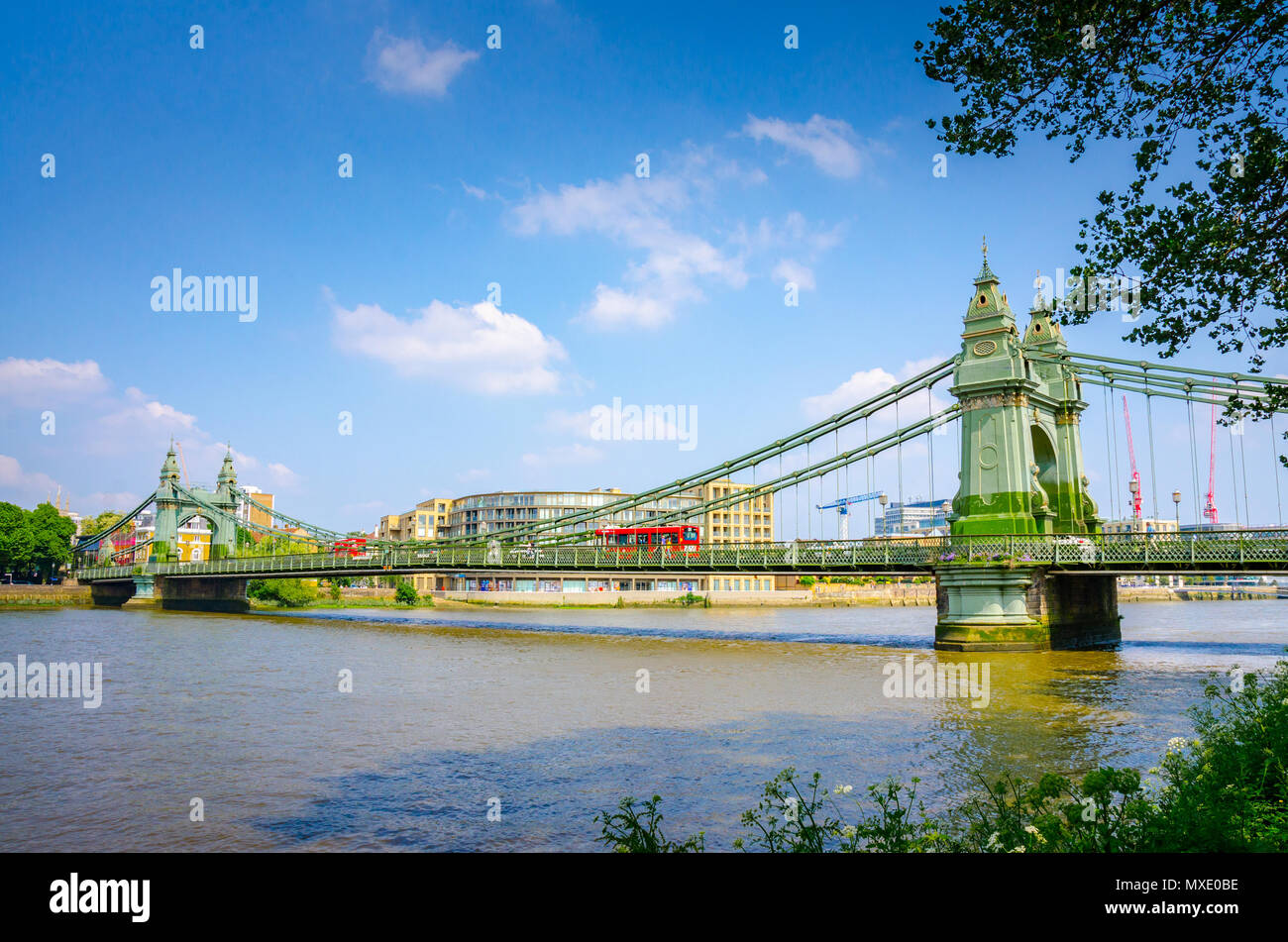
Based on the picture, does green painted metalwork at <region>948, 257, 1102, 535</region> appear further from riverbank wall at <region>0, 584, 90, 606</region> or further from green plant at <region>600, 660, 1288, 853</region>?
riverbank wall at <region>0, 584, 90, 606</region>

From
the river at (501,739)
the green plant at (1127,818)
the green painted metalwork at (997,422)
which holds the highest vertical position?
the green painted metalwork at (997,422)

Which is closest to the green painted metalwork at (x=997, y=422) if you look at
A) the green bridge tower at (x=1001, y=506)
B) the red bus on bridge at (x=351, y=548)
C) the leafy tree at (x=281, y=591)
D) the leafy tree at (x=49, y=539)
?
the green bridge tower at (x=1001, y=506)

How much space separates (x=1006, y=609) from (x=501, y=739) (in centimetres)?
2626

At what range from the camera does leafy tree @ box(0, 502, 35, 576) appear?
9750 cm

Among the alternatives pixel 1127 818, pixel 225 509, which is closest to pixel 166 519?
pixel 225 509

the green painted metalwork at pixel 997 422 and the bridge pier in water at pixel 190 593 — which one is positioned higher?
the green painted metalwork at pixel 997 422

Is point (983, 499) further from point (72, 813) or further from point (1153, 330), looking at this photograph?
point (72, 813)

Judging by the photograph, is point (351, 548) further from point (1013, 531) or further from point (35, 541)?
point (1013, 531)

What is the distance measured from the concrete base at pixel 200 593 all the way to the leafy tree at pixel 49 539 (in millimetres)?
24434

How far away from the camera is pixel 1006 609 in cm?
3750

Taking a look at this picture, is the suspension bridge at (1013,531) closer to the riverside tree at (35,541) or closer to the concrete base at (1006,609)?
the concrete base at (1006,609)

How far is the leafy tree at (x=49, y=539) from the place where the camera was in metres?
101

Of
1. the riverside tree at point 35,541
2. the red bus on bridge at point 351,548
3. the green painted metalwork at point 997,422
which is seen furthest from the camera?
the riverside tree at point 35,541
